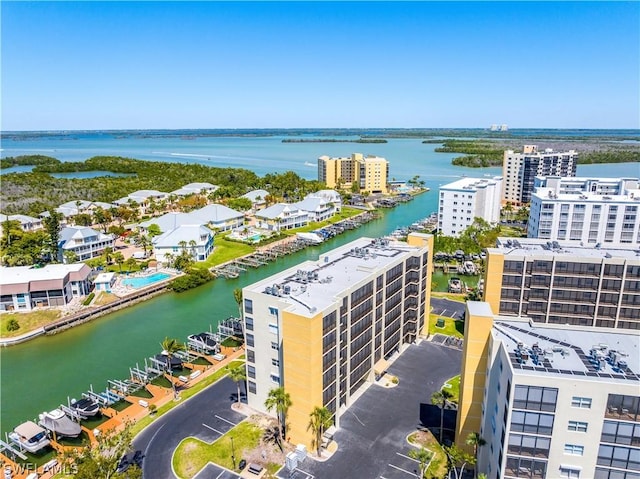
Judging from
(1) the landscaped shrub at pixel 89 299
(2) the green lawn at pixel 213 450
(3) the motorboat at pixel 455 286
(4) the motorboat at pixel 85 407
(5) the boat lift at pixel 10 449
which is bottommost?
(5) the boat lift at pixel 10 449

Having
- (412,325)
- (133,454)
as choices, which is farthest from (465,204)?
(133,454)

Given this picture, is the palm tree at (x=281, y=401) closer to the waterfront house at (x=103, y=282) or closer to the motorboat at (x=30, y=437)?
the motorboat at (x=30, y=437)

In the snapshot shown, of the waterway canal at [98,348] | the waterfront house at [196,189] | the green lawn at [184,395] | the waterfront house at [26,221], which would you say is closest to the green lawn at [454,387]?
the green lawn at [184,395]

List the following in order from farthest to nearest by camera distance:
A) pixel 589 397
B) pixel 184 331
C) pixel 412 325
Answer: pixel 184 331
pixel 412 325
pixel 589 397

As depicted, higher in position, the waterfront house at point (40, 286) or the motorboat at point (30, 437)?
the waterfront house at point (40, 286)

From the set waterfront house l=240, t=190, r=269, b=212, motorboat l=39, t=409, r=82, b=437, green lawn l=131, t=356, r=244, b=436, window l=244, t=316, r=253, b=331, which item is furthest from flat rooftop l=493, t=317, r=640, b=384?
waterfront house l=240, t=190, r=269, b=212

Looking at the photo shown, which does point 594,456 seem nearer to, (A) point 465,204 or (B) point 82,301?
(B) point 82,301
